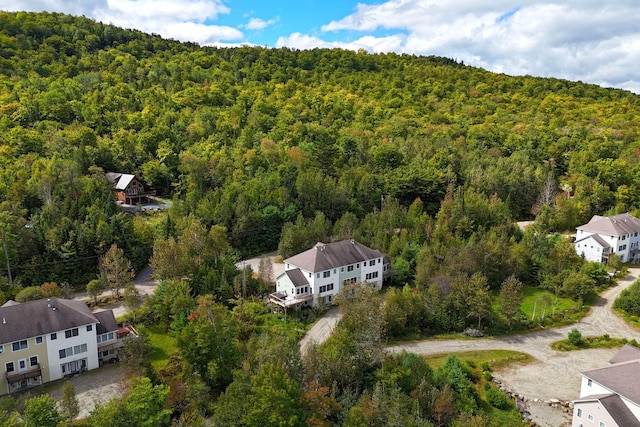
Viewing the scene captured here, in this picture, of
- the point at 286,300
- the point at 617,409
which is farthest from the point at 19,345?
the point at 617,409

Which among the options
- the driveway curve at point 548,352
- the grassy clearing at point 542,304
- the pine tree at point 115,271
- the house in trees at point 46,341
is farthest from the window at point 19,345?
the grassy clearing at point 542,304

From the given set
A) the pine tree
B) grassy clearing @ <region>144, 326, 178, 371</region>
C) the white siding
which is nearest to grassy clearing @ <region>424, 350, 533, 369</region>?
grassy clearing @ <region>144, 326, 178, 371</region>

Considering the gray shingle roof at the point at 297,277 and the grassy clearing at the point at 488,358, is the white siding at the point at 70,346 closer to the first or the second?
the gray shingle roof at the point at 297,277

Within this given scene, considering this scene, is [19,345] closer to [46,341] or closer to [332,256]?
[46,341]

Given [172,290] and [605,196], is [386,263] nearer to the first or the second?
[172,290]

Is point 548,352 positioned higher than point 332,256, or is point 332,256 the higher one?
point 332,256

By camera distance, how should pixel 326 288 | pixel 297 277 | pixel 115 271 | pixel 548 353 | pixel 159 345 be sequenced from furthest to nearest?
pixel 326 288
pixel 297 277
pixel 115 271
pixel 548 353
pixel 159 345

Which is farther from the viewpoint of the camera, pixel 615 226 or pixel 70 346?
pixel 615 226
